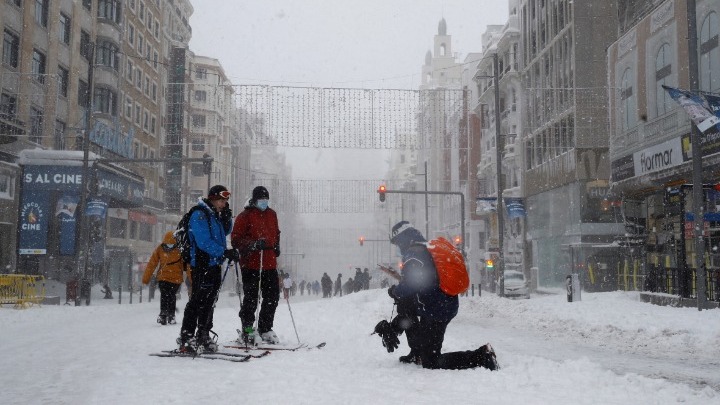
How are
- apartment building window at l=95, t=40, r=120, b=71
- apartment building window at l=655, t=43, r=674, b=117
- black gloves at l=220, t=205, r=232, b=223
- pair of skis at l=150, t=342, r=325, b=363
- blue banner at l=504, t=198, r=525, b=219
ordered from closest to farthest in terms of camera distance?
pair of skis at l=150, t=342, r=325, b=363 → black gloves at l=220, t=205, r=232, b=223 → apartment building window at l=655, t=43, r=674, b=117 → apartment building window at l=95, t=40, r=120, b=71 → blue banner at l=504, t=198, r=525, b=219

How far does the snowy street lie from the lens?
4.88 metres

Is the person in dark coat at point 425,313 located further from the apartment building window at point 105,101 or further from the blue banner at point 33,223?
the apartment building window at point 105,101

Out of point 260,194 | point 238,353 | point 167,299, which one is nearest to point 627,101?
point 167,299

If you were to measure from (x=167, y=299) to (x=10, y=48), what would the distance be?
2191 centimetres

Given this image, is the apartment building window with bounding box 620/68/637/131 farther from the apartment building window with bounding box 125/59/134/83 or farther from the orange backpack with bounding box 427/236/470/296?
the apartment building window with bounding box 125/59/134/83

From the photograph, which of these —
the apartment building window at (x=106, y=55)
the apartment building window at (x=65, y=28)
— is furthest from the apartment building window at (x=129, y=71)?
the apartment building window at (x=65, y=28)

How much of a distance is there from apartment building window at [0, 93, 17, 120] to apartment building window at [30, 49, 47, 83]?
7.97 ft

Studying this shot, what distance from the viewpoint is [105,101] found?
134 feet

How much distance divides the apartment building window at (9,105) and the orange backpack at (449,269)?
83.1 ft

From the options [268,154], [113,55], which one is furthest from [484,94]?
[268,154]

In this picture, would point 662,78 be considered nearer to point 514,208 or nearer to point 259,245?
point 514,208

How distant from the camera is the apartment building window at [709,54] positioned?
1973 centimetres

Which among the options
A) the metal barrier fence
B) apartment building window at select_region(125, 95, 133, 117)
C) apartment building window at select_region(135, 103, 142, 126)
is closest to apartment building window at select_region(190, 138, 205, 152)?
apartment building window at select_region(135, 103, 142, 126)

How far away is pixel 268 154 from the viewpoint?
14212 centimetres
